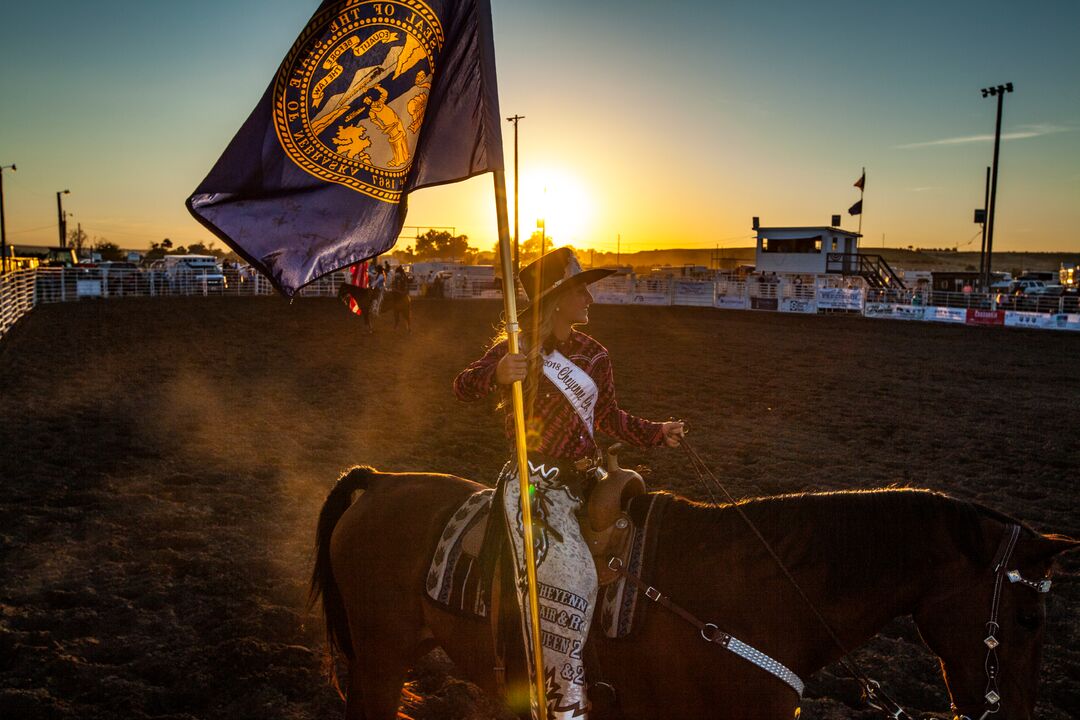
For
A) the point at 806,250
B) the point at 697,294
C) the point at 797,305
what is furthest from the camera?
the point at 806,250

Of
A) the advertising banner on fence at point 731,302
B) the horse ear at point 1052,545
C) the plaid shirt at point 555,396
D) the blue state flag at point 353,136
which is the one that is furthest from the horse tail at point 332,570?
the advertising banner on fence at point 731,302

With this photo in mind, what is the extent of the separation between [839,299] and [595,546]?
104ft

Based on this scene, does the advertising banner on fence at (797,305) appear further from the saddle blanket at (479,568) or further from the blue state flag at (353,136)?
the blue state flag at (353,136)

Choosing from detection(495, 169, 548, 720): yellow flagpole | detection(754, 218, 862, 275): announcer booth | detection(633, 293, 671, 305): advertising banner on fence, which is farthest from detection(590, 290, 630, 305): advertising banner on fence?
detection(495, 169, 548, 720): yellow flagpole

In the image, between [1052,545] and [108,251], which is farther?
[108,251]

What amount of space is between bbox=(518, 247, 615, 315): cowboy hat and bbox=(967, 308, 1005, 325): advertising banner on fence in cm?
2989

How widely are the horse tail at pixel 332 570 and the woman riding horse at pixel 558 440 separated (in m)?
0.96

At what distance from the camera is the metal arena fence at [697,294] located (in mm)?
26688

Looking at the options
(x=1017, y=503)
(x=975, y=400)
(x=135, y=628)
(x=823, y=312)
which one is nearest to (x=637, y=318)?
(x=823, y=312)

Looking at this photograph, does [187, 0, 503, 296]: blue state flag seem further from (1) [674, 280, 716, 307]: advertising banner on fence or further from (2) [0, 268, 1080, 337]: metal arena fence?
(1) [674, 280, 716, 307]: advertising banner on fence

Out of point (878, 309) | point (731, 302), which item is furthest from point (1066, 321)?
point (731, 302)

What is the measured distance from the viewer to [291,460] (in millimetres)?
8555

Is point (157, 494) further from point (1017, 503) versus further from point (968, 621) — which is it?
point (1017, 503)

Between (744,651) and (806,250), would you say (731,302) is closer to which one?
(806,250)
